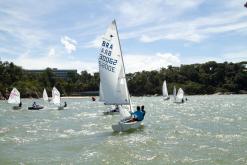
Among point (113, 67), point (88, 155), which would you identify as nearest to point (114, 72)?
point (113, 67)

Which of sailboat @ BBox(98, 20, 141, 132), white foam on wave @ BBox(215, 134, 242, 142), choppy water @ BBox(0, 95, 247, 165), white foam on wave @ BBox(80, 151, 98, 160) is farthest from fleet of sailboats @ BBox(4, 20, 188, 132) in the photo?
white foam on wave @ BBox(80, 151, 98, 160)

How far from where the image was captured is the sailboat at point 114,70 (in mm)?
37688

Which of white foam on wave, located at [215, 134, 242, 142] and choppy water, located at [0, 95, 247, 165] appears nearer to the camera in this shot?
choppy water, located at [0, 95, 247, 165]

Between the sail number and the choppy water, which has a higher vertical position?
the sail number

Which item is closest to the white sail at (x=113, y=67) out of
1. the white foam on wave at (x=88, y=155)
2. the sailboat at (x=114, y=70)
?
the sailboat at (x=114, y=70)

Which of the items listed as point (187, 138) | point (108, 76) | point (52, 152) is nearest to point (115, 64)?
point (108, 76)

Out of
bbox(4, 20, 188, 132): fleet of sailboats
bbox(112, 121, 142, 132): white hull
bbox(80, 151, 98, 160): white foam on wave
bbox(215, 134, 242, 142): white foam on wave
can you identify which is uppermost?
bbox(4, 20, 188, 132): fleet of sailboats

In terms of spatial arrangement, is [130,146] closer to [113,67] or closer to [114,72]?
[114,72]

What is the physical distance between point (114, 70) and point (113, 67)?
0.93ft

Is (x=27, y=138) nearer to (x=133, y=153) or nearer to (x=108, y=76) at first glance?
(x=108, y=76)

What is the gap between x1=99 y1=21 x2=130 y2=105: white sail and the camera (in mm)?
37688

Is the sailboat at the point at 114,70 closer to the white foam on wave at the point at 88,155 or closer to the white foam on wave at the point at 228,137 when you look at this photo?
the white foam on wave at the point at 228,137

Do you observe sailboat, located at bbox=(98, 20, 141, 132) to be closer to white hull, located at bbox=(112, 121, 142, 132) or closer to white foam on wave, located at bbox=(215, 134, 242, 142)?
white hull, located at bbox=(112, 121, 142, 132)

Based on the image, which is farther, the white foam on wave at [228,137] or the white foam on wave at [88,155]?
the white foam on wave at [228,137]
